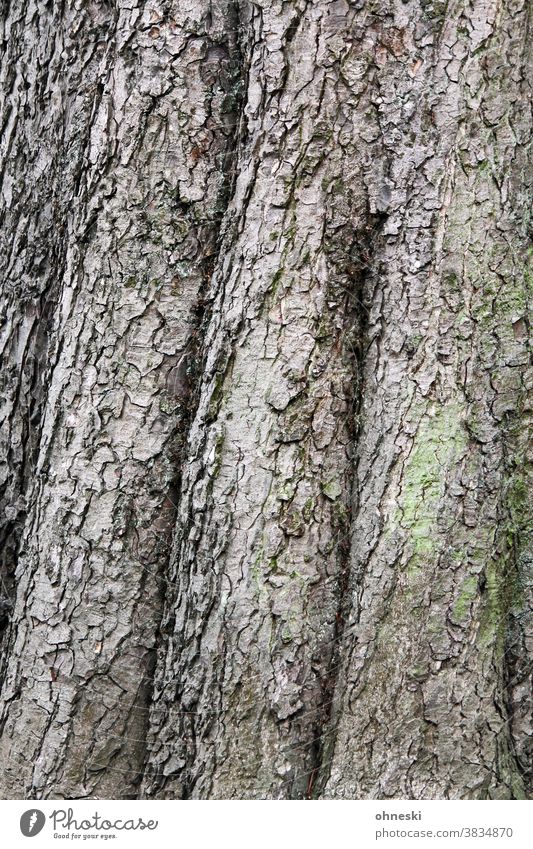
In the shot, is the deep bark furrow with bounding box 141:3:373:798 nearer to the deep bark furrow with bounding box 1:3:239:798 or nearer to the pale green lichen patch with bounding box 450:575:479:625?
the deep bark furrow with bounding box 1:3:239:798

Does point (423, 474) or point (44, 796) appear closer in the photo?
point (423, 474)

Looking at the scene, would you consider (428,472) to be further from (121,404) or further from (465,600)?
(121,404)

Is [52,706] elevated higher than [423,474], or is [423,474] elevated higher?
[423,474]

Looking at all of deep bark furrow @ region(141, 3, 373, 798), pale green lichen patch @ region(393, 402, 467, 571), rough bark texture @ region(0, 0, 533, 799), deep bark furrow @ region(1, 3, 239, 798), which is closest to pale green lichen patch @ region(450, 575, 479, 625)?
rough bark texture @ region(0, 0, 533, 799)

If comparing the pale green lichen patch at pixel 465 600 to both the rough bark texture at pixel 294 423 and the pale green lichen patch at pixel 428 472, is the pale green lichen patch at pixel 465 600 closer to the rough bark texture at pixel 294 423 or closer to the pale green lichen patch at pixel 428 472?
the rough bark texture at pixel 294 423

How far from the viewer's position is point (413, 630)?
80.5 inches

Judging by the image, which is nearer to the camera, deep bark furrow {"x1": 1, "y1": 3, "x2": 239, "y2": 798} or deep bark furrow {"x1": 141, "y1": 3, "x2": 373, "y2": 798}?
deep bark furrow {"x1": 141, "y1": 3, "x2": 373, "y2": 798}

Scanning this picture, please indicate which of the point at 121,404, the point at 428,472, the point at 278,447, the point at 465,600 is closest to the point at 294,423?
the point at 278,447

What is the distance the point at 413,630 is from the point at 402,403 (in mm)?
589

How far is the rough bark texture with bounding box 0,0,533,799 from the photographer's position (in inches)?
81.8

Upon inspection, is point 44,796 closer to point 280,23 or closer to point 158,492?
point 158,492

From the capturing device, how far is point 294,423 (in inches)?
83.0

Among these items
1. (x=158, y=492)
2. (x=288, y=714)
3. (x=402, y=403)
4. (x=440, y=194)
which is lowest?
(x=288, y=714)
